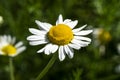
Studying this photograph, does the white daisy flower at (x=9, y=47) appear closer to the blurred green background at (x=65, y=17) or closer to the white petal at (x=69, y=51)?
the blurred green background at (x=65, y=17)

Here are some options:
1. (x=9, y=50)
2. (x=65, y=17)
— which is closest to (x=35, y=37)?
(x=9, y=50)

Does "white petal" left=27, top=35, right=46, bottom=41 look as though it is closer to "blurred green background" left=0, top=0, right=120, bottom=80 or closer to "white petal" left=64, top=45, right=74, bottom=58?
"white petal" left=64, top=45, right=74, bottom=58

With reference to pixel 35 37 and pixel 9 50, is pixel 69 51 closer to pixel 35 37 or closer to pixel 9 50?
pixel 35 37

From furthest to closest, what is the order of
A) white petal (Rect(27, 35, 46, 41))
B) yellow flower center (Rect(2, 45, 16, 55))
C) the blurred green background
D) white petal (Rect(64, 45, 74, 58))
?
the blurred green background, yellow flower center (Rect(2, 45, 16, 55)), white petal (Rect(27, 35, 46, 41)), white petal (Rect(64, 45, 74, 58))

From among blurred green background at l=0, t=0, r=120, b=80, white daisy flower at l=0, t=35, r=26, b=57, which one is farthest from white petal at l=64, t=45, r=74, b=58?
blurred green background at l=0, t=0, r=120, b=80

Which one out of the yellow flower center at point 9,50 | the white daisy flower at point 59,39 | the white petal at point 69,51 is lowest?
the white petal at point 69,51

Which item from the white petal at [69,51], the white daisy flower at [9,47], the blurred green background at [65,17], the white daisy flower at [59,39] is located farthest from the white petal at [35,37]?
the blurred green background at [65,17]
